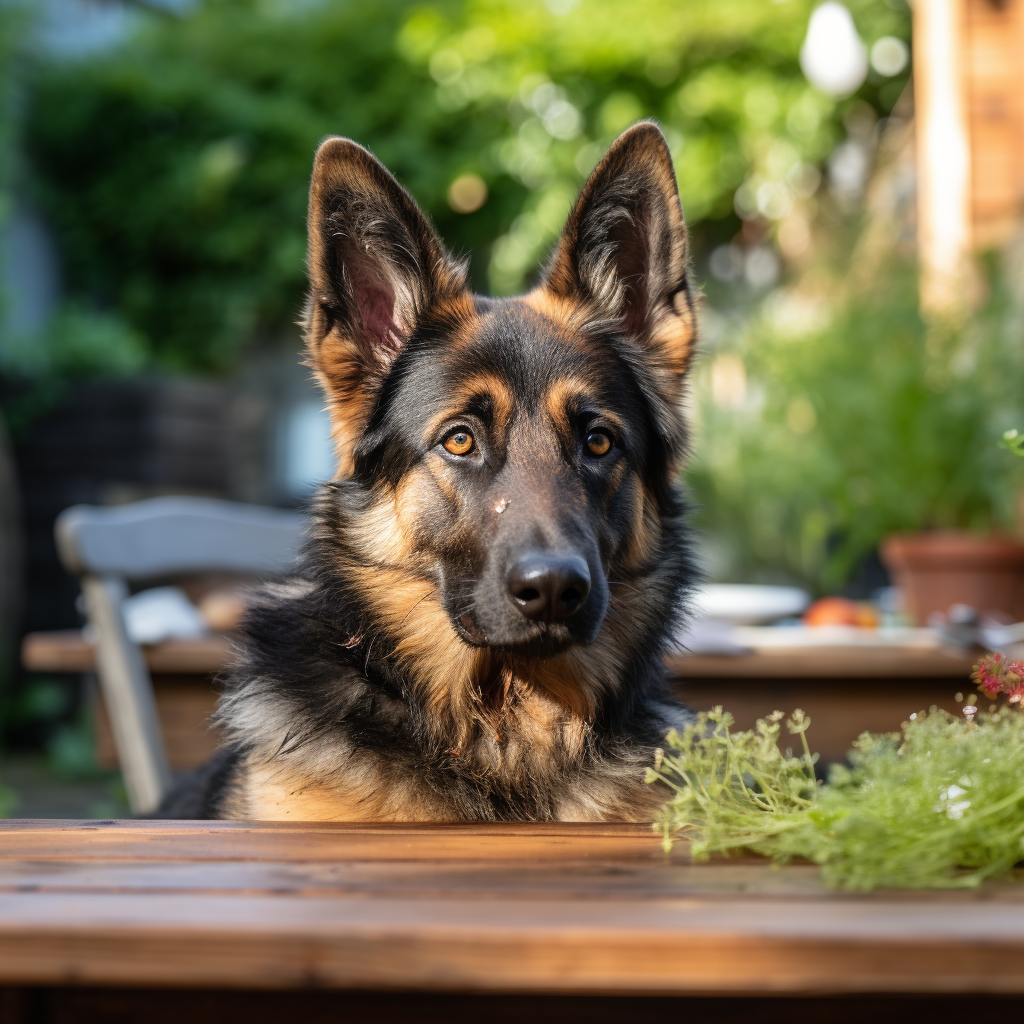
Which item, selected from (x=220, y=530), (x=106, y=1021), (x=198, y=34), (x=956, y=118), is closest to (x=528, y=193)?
(x=198, y=34)

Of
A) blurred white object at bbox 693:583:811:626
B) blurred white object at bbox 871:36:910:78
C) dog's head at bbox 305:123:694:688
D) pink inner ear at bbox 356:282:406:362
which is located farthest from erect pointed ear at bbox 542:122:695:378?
blurred white object at bbox 871:36:910:78

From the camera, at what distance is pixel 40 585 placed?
7.93 meters

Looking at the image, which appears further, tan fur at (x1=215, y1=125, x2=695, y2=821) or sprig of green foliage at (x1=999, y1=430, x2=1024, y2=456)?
tan fur at (x1=215, y1=125, x2=695, y2=821)

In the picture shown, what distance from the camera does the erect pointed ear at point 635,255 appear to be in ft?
7.36

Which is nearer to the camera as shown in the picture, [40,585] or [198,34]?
[40,585]

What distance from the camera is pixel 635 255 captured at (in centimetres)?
247

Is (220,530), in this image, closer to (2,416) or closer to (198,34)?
(2,416)

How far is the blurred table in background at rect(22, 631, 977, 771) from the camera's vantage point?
321 centimetres

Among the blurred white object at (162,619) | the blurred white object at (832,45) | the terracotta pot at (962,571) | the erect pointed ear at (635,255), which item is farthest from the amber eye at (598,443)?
the blurred white object at (832,45)

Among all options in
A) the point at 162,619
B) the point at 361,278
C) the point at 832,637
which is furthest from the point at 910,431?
the point at 162,619

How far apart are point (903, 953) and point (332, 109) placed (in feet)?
35.1

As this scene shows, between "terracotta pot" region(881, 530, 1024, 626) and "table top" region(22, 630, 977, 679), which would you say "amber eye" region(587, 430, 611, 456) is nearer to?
"table top" region(22, 630, 977, 679)

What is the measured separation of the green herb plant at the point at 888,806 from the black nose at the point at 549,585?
1.70 feet

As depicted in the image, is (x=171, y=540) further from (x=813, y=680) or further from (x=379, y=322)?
(x=813, y=680)
